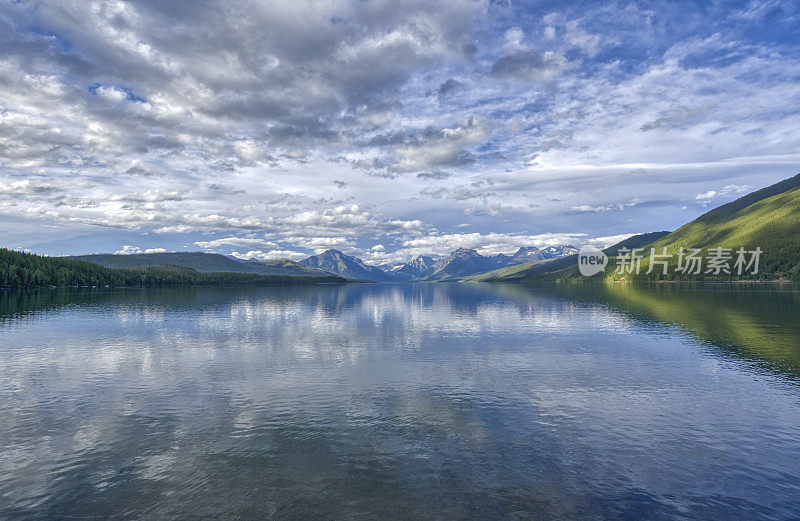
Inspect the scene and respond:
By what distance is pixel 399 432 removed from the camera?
32719mm

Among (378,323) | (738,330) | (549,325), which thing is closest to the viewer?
(738,330)

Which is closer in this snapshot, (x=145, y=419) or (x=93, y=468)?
(x=93, y=468)

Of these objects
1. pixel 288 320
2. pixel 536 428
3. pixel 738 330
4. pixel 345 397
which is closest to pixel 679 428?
pixel 536 428

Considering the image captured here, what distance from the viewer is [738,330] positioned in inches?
3504

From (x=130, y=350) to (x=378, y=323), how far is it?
191ft

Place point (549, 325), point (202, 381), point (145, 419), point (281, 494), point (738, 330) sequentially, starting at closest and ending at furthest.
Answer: point (281, 494)
point (145, 419)
point (202, 381)
point (738, 330)
point (549, 325)

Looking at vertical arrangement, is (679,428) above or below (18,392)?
below

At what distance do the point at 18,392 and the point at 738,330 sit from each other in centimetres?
12663

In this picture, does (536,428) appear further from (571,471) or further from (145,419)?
(145,419)

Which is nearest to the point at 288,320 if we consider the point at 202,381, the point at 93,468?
the point at 202,381

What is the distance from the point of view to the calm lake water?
22.7m

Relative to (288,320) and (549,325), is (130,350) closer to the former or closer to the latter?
(288,320)

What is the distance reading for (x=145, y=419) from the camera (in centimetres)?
3522

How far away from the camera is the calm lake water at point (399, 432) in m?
22.7
